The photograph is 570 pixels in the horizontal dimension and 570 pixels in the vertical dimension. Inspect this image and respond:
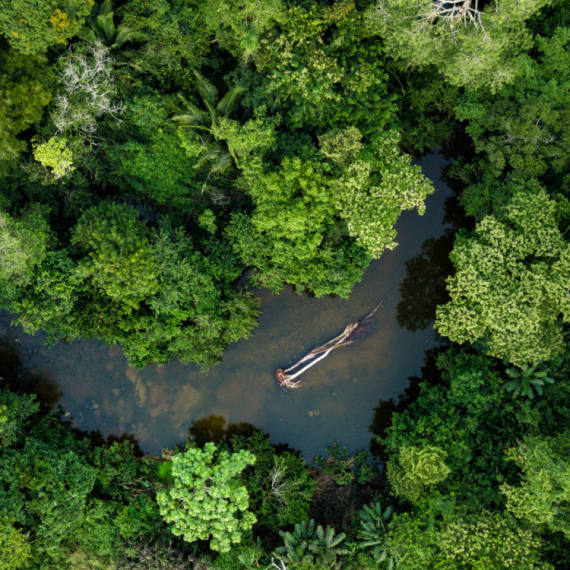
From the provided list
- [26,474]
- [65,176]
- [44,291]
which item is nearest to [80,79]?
[65,176]

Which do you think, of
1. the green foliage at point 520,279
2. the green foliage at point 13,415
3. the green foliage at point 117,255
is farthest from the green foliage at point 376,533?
the green foliage at point 13,415

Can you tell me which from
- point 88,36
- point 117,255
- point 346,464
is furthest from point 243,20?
point 346,464

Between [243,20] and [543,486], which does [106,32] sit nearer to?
[243,20]

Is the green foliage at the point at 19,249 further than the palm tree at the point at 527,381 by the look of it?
No

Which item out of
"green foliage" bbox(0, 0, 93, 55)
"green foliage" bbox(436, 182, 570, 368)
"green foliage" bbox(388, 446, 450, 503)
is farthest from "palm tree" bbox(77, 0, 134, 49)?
"green foliage" bbox(388, 446, 450, 503)

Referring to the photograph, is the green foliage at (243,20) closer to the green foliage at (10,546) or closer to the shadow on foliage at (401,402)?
the shadow on foliage at (401,402)

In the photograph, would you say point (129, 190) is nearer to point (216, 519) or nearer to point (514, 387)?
point (216, 519)
